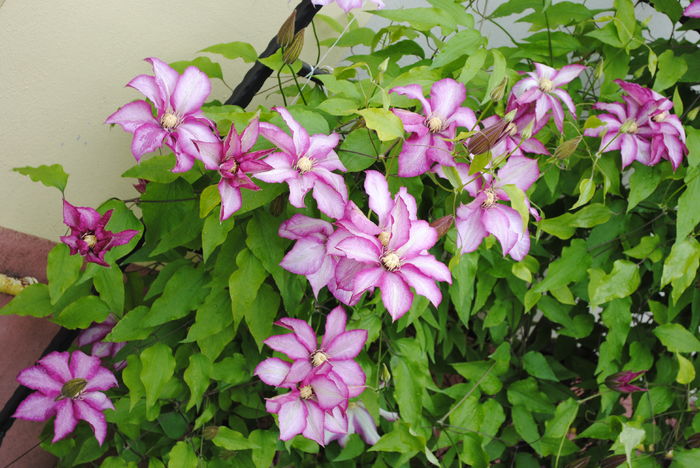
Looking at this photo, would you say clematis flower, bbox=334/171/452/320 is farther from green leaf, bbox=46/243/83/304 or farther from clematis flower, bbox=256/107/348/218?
green leaf, bbox=46/243/83/304

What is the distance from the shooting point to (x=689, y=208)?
829 mm

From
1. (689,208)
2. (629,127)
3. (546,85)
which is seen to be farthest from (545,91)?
(689,208)

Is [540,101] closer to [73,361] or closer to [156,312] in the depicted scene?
[156,312]

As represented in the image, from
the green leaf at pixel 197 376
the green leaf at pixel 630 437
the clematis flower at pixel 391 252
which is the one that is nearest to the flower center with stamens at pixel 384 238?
the clematis flower at pixel 391 252

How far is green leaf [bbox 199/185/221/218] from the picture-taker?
63 cm

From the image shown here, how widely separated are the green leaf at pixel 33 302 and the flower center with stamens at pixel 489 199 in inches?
21.9

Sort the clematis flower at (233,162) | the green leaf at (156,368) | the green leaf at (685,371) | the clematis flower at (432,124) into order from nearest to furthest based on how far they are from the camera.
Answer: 1. the clematis flower at (233,162)
2. the clematis flower at (432,124)
3. the green leaf at (156,368)
4. the green leaf at (685,371)

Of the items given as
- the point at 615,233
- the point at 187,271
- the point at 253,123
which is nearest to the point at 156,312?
the point at 187,271

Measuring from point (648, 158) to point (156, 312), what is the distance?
658mm

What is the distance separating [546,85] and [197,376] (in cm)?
56

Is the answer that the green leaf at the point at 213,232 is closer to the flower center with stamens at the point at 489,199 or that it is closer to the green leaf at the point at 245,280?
the green leaf at the point at 245,280

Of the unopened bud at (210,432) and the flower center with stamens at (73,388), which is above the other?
the flower center with stamens at (73,388)

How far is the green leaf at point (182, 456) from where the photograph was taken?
83 centimetres

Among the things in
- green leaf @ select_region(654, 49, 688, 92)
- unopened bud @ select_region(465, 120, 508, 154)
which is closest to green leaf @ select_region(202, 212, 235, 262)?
unopened bud @ select_region(465, 120, 508, 154)
